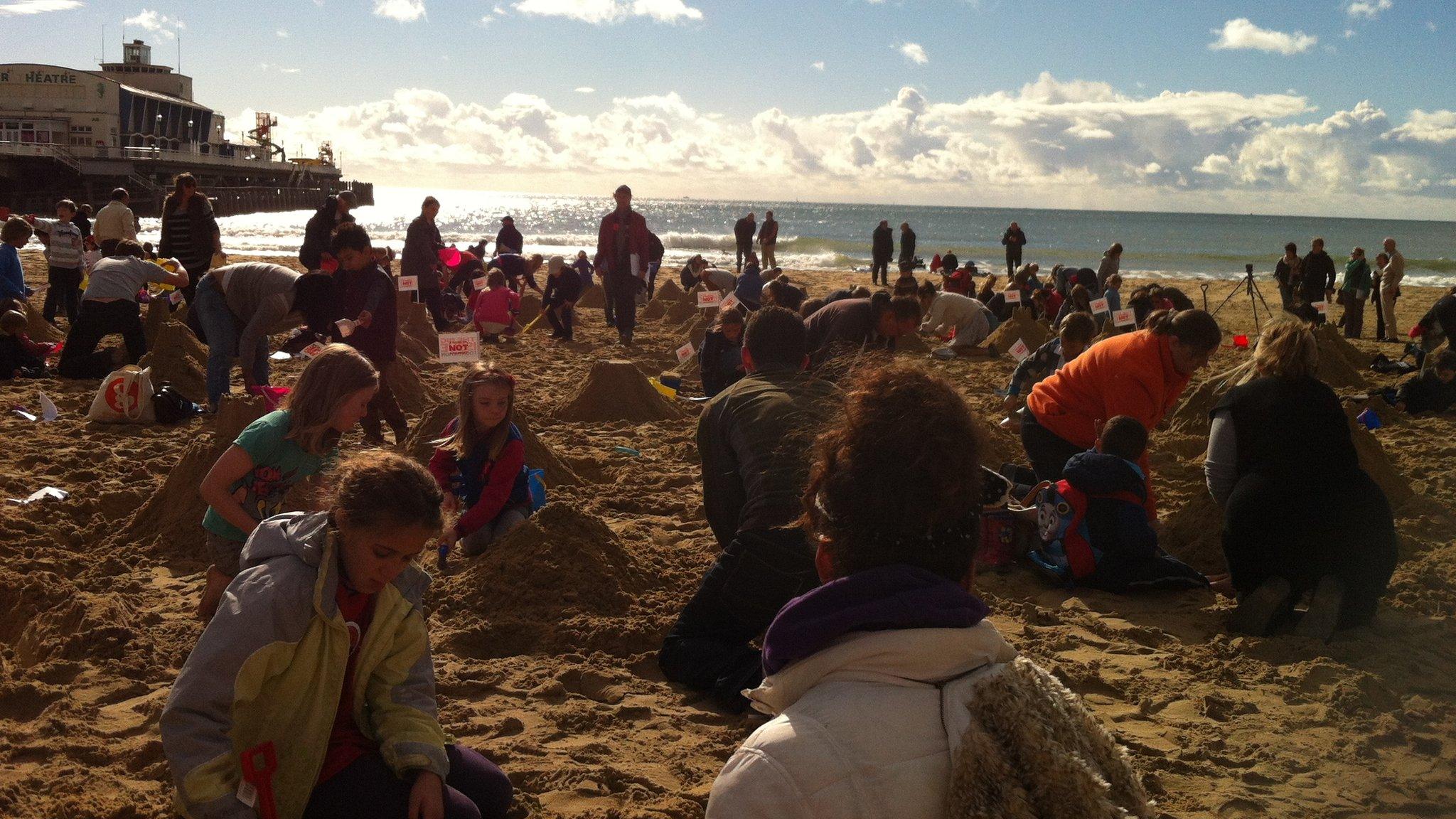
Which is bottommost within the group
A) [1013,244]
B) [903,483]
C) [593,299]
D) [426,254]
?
[593,299]

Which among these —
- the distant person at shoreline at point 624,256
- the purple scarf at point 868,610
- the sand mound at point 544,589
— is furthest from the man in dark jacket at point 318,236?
the purple scarf at point 868,610

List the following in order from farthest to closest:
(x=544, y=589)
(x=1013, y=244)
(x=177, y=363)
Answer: (x=1013, y=244) → (x=177, y=363) → (x=544, y=589)

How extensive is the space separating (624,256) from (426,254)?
231 centimetres

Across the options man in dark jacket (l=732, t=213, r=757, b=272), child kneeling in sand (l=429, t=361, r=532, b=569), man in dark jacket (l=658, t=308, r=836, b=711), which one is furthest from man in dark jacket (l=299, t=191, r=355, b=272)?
man in dark jacket (l=732, t=213, r=757, b=272)

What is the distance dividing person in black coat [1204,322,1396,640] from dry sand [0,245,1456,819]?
0.31 ft

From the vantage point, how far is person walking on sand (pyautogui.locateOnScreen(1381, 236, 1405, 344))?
16188 mm

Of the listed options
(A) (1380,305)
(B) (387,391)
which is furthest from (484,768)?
(A) (1380,305)

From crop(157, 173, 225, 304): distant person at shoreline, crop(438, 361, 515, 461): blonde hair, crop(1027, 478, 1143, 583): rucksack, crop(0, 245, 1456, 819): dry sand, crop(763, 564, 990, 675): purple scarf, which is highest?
crop(157, 173, 225, 304): distant person at shoreline

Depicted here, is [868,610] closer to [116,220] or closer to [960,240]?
[116,220]

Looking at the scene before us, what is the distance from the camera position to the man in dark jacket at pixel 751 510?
3.75m

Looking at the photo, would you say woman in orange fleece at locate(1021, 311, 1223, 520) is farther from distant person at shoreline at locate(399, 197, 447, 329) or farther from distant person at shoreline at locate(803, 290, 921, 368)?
distant person at shoreline at locate(399, 197, 447, 329)

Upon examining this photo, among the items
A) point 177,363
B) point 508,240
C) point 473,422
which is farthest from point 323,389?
point 508,240

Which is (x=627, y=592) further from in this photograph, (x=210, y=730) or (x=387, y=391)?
(x=387, y=391)

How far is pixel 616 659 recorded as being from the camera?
169 inches
